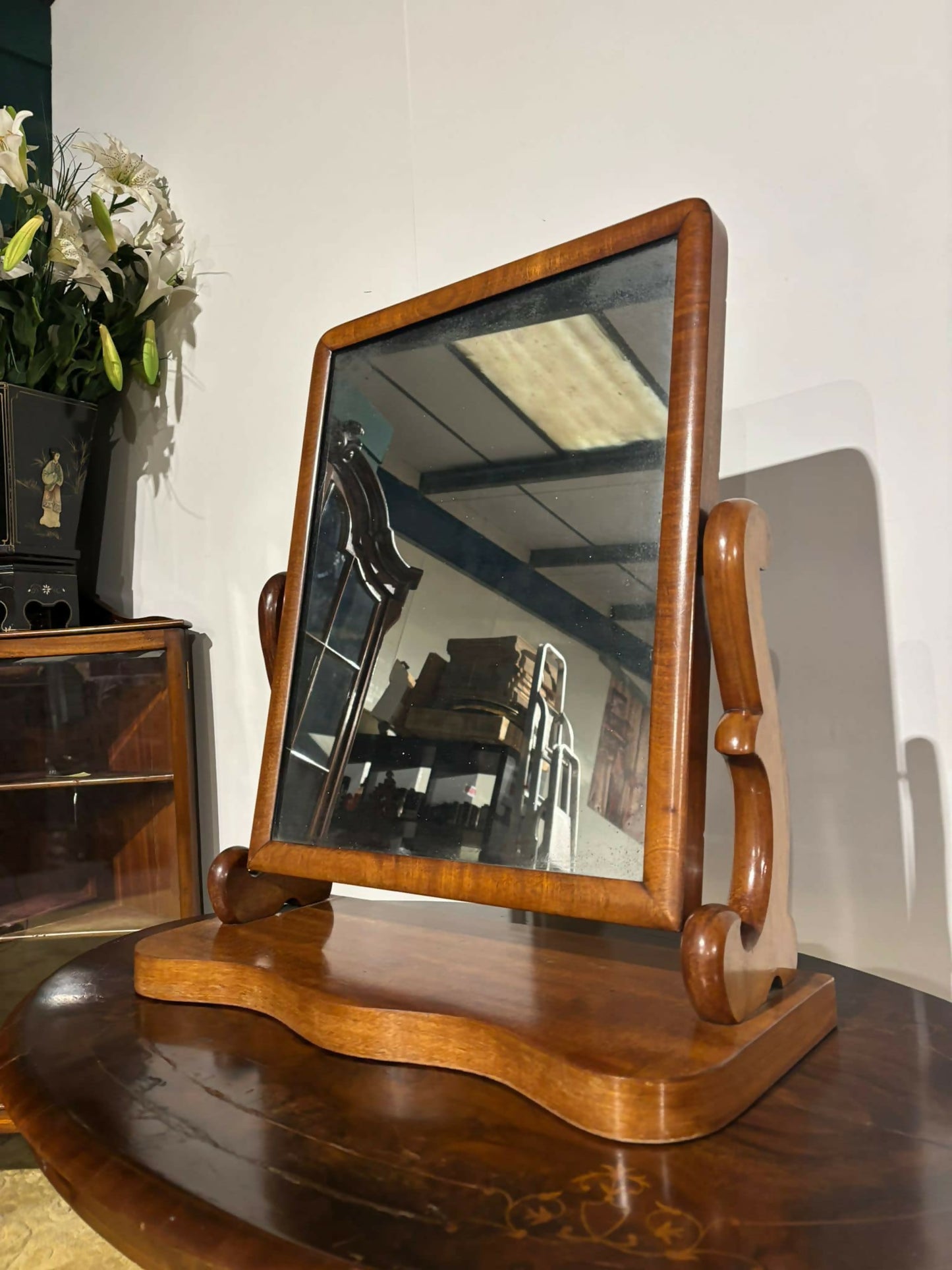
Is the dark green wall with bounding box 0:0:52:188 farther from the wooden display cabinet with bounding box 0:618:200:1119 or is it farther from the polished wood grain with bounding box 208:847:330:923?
the polished wood grain with bounding box 208:847:330:923

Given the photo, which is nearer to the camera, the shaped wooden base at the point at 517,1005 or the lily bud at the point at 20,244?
the shaped wooden base at the point at 517,1005

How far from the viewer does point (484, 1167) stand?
502mm

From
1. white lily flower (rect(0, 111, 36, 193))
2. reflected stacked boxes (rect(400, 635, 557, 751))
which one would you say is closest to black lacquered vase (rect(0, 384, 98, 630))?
white lily flower (rect(0, 111, 36, 193))

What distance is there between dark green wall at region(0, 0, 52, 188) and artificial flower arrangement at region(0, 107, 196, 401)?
350 millimetres

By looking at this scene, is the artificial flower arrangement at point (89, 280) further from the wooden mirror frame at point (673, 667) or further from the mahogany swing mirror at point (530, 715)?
the wooden mirror frame at point (673, 667)

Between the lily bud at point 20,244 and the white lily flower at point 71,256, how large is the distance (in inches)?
3.1

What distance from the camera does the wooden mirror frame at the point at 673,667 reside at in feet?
2.04

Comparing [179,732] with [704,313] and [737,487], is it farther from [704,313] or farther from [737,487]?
[704,313]

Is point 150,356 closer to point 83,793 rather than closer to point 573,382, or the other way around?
point 83,793

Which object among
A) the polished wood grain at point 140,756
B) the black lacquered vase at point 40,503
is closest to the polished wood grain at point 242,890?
the polished wood grain at point 140,756

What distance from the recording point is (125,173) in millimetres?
1682

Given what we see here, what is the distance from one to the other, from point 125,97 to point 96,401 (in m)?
0.58

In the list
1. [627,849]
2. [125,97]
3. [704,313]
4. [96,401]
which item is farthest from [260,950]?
[125,97]

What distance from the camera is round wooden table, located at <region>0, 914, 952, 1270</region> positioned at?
16.9 inches
